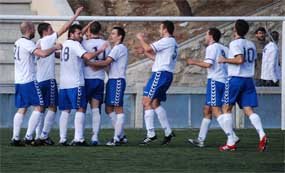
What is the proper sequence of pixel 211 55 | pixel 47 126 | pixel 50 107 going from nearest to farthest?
1. pixel 211 55
2. pixel 47 126
3. pixel 50 107

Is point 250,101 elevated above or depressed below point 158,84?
below

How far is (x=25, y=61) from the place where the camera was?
781 inches

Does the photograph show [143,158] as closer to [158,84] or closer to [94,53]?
[158,84]

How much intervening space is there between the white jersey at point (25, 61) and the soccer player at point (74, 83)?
590 millimetres

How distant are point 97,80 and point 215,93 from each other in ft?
6.36

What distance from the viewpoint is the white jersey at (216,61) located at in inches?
780


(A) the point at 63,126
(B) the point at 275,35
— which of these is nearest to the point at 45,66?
(A) the point at 63,126

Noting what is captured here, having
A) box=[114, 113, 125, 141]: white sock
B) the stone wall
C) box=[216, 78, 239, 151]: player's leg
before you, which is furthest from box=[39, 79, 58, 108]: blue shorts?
the stone wall

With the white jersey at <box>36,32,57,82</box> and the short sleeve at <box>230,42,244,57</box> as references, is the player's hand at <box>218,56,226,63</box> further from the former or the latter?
the white jersey at <box>36,32,57,82</box>

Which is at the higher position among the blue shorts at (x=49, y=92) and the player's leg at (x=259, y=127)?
the blue shorts at (x=49, y=92)

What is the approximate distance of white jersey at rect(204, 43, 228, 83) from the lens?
780 inches

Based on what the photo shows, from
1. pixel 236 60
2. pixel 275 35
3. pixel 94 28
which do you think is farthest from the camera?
pixel 275 35

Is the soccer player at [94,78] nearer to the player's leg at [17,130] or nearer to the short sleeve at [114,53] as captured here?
the short sleeve at [114,53]

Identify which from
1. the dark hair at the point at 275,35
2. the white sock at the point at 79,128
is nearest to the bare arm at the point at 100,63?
the white sock at the point at 79,128
